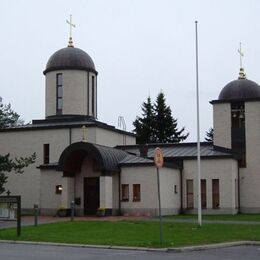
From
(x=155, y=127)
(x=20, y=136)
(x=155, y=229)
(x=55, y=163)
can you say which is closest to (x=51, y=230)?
(x=155, y=229)

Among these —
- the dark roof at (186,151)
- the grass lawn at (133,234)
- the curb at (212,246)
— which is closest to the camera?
the curb at (212,246)

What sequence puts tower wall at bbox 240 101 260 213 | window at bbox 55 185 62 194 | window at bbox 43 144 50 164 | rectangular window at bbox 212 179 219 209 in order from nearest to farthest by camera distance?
1. window at bbox 55 185 62 194
2. rectangular window at bbox 212 179 219 209
3. tower wall at bbox 240 101 260 213
4. window at bbox 43 144 50 164

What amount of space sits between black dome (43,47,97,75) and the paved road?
96.7ft

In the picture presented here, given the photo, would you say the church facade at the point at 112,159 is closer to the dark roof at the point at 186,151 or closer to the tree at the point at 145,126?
the dark roof at the point at 186,151

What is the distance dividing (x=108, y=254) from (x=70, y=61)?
32093mm

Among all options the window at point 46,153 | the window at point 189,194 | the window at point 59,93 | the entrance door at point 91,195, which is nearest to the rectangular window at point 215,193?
the window at point 189,194

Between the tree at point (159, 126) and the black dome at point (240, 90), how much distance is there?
36.1m

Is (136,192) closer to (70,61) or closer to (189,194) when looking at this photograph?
(189,194)

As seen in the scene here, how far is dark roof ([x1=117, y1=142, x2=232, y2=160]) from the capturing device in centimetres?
4597

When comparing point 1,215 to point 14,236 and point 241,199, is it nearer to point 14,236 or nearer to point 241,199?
point 14,236

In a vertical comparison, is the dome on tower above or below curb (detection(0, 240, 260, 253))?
above

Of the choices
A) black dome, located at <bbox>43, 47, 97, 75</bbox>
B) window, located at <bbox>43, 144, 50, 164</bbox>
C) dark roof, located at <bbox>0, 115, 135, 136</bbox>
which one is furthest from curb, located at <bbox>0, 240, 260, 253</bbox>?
black dome, located at <bbox>43, 47, 97, 75</bbox>

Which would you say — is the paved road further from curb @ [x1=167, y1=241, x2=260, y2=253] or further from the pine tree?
the pine tree

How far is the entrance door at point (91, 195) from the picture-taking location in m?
42.8
